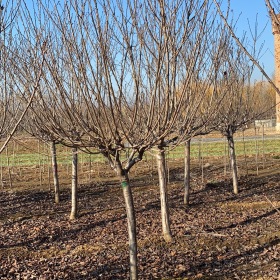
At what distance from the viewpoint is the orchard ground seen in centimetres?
569

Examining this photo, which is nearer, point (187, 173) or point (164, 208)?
point (164, 208)

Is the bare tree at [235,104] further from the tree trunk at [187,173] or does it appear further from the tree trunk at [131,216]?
the tree trunk at [131,216]

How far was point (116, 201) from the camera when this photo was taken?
10.0 metres

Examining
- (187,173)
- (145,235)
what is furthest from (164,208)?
(187,173)

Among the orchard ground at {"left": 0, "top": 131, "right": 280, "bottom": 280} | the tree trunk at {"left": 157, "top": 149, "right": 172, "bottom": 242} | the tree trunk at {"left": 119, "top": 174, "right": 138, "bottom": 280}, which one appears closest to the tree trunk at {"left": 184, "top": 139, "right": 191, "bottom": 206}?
the orchard ground at {"left": 0, "top": 131, "right": 280, "bottom": 280}

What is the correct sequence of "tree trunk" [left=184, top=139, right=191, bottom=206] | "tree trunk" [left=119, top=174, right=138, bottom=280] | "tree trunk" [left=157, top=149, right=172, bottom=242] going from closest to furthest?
"tree trunk" [left=119, top=174, right=138, bottom=280], "tree trunk" [left=157, top=149, right=172, bottom=242], "tree trunk" [left=184, top=139, right=191, bottom=206]

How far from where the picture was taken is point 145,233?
7297 mm

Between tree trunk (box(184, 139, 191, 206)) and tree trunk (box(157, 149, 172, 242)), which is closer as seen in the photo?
tree trunk (box(157, 149, 172, 242))

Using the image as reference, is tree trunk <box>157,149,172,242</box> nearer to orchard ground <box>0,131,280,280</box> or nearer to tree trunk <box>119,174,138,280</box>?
orchard ground <box>0,131,280,280</box>

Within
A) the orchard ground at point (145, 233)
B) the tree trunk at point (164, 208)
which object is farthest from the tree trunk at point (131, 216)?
the tree trunk at point (164, 208)

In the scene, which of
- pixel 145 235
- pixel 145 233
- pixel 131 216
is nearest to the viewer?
pixel 131 216

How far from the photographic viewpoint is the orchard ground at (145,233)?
18.7 feet

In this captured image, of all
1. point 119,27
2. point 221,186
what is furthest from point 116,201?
point 119,27

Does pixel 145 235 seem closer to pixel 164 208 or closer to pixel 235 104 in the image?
pixel 164 208
